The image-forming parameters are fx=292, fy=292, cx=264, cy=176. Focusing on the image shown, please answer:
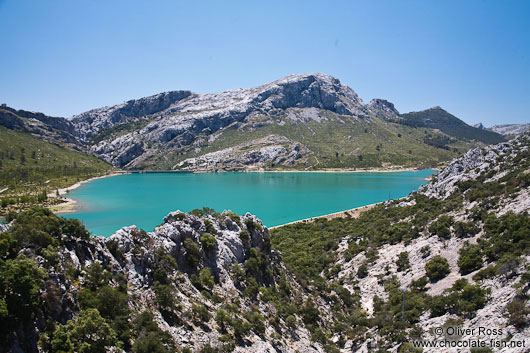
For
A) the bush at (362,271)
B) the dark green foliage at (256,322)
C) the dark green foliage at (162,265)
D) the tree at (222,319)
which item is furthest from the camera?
the bush at (362,271)

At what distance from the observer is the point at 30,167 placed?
15912cm

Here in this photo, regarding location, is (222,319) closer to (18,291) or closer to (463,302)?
(18,291)

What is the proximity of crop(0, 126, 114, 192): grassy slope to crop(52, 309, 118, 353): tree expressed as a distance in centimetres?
13070

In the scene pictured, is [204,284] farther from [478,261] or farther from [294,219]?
[294,219]

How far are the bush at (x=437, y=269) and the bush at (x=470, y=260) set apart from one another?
149 cm

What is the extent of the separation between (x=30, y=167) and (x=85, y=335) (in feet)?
619

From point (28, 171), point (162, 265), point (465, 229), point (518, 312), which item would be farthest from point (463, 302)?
point (28, 171)

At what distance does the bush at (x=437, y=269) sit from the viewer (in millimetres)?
31203

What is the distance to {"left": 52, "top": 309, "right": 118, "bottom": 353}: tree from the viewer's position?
495 inches

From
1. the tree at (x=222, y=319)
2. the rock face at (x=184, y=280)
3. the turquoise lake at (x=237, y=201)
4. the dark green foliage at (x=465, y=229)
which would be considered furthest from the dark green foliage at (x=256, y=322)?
the turquoise lake at (x=237, y=201)

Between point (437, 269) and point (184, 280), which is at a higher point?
point (184, 280)

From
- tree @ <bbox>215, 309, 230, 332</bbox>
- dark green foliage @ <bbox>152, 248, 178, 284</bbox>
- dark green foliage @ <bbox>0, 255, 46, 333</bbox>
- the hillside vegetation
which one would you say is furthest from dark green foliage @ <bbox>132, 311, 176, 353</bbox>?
Answer: the hillside vegetation

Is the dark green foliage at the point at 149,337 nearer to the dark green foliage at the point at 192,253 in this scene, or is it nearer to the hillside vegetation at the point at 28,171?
the dark green foliage at the point at 192,253

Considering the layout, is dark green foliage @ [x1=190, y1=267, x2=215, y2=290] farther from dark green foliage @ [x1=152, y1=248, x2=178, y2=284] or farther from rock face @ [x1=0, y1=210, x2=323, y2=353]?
dark green foliage @ [x1=152, y1=248, x2=178, y2=284]
